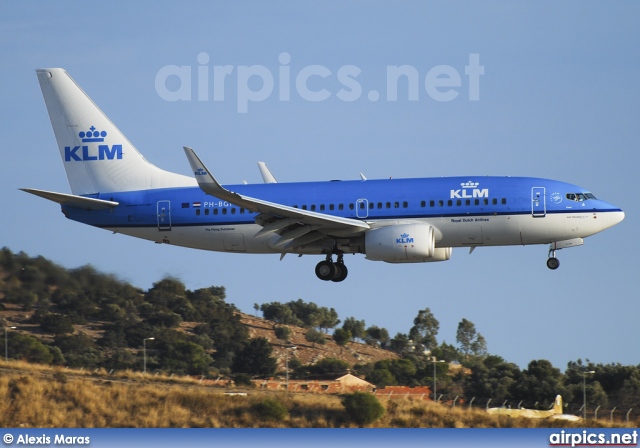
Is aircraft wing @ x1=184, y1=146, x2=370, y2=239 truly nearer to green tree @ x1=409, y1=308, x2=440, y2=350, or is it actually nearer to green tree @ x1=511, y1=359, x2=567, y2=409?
green tree @ x1=511, y1=359, x2=567, y2=409

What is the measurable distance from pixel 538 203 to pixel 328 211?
9570 mm

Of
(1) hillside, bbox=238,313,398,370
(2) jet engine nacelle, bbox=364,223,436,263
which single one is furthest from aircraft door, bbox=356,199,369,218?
(1) hillside, bbox=238,313,398,370

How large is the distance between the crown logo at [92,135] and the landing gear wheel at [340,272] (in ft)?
46.9

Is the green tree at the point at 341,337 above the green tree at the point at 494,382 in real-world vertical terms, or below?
above

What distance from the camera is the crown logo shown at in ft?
209

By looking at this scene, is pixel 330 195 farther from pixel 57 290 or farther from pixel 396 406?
pixel 57 290

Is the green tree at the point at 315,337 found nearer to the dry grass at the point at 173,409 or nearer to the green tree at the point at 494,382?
the green tree at the point at 494,382

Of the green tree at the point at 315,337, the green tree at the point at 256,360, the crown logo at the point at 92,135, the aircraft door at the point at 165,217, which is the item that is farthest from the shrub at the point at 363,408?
the green tree at the point at 315,337

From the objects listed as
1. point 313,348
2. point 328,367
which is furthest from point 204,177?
point 313,348

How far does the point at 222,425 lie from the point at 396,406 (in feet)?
28.9

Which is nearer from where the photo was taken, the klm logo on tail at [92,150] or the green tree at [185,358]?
the klm logo on tail at [92,150]

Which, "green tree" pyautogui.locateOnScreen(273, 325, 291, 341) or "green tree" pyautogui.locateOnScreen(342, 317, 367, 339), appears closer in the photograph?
"green tree" pyautogui.locateOnScreen(273, 325, 291, 341)

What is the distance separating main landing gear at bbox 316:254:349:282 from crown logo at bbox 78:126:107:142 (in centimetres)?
1358

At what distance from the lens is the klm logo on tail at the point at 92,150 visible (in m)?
62.8
